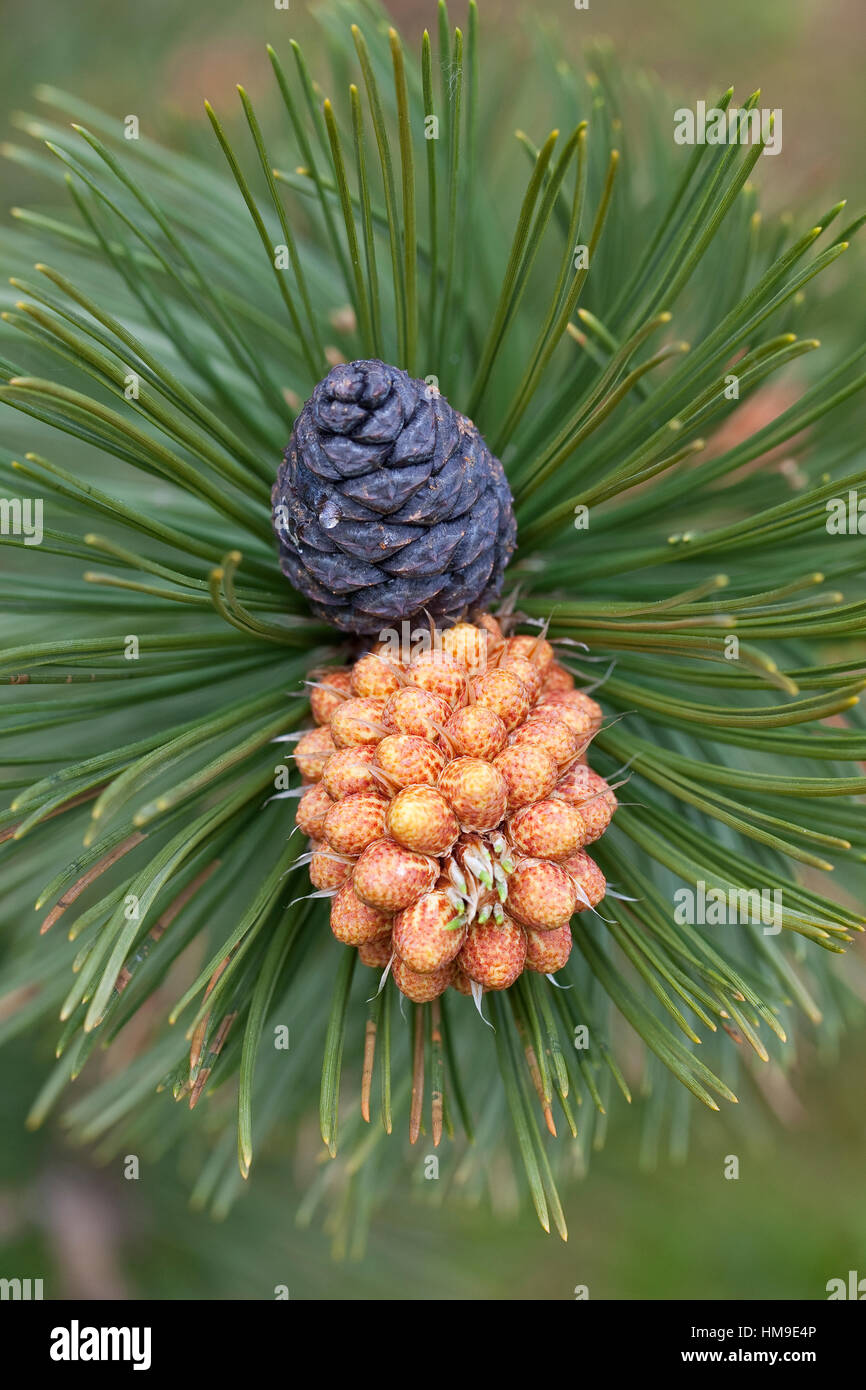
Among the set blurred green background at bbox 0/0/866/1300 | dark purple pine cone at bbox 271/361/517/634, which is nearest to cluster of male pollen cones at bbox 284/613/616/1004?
dark purple pine cone at bbox 271/361/517/634

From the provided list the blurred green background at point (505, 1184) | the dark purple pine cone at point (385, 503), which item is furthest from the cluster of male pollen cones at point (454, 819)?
the blurred green background at point (505, 1184)

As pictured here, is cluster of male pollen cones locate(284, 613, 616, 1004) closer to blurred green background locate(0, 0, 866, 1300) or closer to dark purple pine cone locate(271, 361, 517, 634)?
dark purple pine cone locate(271, 361, 517, 634)

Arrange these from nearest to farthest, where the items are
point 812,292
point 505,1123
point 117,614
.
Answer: point 117,614 → point 812,292 → point 505,1123

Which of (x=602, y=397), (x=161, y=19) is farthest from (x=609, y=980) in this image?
(x=161, y=19)

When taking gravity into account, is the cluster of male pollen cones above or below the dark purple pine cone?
below

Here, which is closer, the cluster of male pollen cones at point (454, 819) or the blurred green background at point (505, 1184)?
the cluster of male pollen cones at point (454, 819)

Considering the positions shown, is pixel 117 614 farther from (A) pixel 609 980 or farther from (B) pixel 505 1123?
(B) pixel 505 1123

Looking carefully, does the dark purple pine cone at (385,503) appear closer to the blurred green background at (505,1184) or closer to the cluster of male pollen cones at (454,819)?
the cluster of male pollen cones at (454,819)
